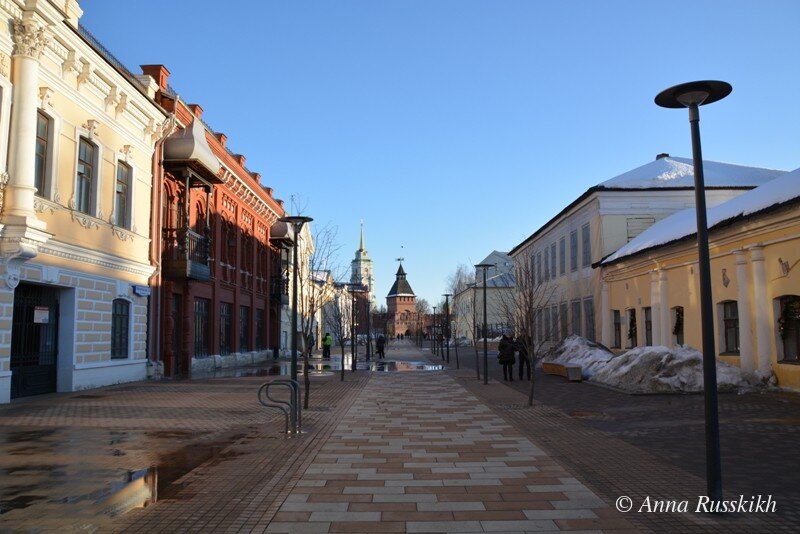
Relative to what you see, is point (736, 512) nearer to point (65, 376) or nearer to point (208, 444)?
point (208, 444)

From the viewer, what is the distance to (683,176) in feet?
99.9

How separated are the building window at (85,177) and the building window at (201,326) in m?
8.36

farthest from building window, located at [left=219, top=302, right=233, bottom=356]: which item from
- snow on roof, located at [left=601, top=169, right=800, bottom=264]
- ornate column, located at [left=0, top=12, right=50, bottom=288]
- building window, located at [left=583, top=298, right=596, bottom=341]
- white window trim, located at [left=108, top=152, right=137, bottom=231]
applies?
building window, located at [left=583, top=298, right=596, bottom=341]

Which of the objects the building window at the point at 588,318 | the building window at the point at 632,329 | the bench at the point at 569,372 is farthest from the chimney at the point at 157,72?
the building window at the point at 588,318

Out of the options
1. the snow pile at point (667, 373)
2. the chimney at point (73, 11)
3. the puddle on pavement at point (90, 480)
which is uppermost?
the chimney at point (73, 11)

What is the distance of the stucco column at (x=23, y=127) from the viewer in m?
13.3

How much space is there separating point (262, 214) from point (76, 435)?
1069 inches

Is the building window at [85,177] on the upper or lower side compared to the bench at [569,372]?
upper

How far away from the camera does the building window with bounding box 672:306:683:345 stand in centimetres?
2152

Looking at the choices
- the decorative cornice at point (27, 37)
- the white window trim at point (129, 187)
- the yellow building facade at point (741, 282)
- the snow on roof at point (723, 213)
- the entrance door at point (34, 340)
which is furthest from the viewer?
the white window trim at point (129, 187)

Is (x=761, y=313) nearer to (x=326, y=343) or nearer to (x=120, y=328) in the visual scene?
(x=120, y=328)

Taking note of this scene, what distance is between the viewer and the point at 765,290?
16.1 m

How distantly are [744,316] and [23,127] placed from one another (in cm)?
1813

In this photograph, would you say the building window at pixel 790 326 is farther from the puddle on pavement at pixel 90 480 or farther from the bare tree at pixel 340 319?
the bare tree at pixel 340 319
